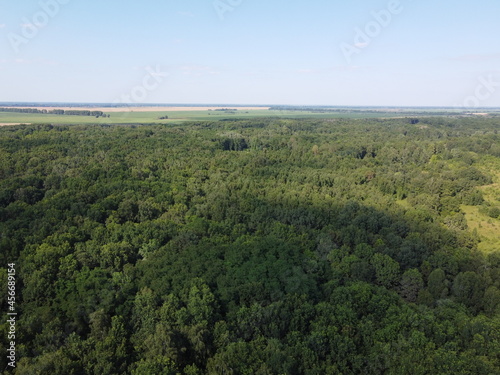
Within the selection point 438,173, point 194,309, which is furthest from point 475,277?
point 438,173

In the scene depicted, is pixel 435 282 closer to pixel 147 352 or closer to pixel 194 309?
pixel 194 309

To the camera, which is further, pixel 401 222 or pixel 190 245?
pixel 401 222

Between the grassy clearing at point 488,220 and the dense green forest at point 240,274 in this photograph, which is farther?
the grassy clearing at point 488,220

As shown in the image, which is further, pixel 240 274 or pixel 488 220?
pixel 488 220

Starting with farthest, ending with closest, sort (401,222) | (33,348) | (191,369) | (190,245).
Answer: (401,222) < (190,245) < (33,348) < (191,369)

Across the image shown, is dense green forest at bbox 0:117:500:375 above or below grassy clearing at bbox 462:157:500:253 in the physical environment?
above

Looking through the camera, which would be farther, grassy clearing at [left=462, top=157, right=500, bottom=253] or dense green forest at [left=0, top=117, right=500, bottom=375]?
grassy clearing at [left=462, top=157, right=500, bottom=253]

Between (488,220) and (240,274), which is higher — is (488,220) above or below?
below

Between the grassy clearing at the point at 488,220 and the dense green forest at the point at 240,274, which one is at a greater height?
the dense green forest at the point at 240,274
